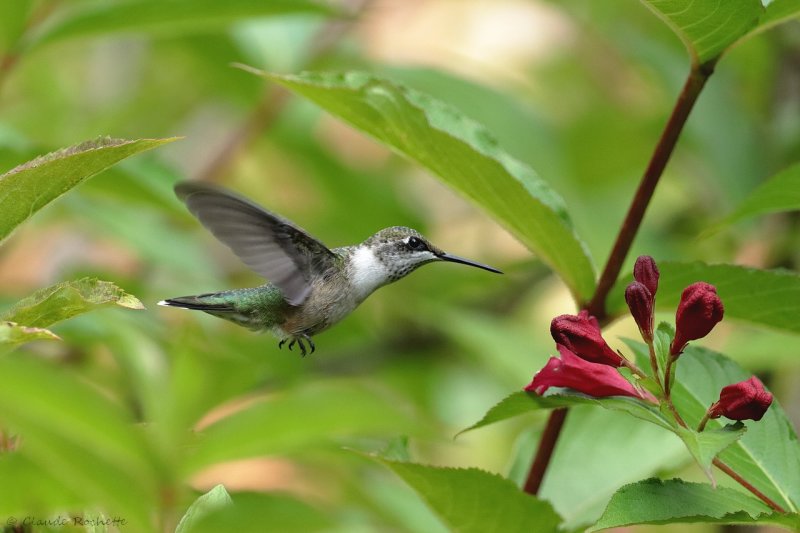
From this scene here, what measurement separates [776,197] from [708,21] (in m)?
0.41

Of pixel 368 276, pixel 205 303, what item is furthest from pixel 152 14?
pixel 368 276

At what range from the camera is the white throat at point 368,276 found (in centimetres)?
246

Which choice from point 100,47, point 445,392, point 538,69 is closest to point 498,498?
point 445,392

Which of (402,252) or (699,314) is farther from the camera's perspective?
(402,252)

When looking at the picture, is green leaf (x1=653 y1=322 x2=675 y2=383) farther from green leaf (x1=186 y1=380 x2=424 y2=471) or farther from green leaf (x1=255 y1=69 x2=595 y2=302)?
green leaf (x1=186 y1=380 x2=424 y2=471)

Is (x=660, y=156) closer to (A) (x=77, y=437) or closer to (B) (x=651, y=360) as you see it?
(B) (x=651, y=360)

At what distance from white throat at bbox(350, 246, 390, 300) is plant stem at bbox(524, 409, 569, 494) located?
587 mm

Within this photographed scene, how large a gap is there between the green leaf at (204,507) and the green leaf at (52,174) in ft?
1.78

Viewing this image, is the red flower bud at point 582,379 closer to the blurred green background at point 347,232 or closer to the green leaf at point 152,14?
the blurred green background at point 347,232

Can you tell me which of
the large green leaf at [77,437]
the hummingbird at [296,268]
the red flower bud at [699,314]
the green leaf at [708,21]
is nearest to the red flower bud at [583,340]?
the red flower bud at [699,314]

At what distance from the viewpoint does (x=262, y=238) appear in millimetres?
2391

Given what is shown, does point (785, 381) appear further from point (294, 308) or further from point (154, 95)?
point (154, 95)

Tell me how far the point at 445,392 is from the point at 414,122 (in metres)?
3.56

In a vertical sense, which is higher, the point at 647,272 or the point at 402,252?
the point at 402,252
